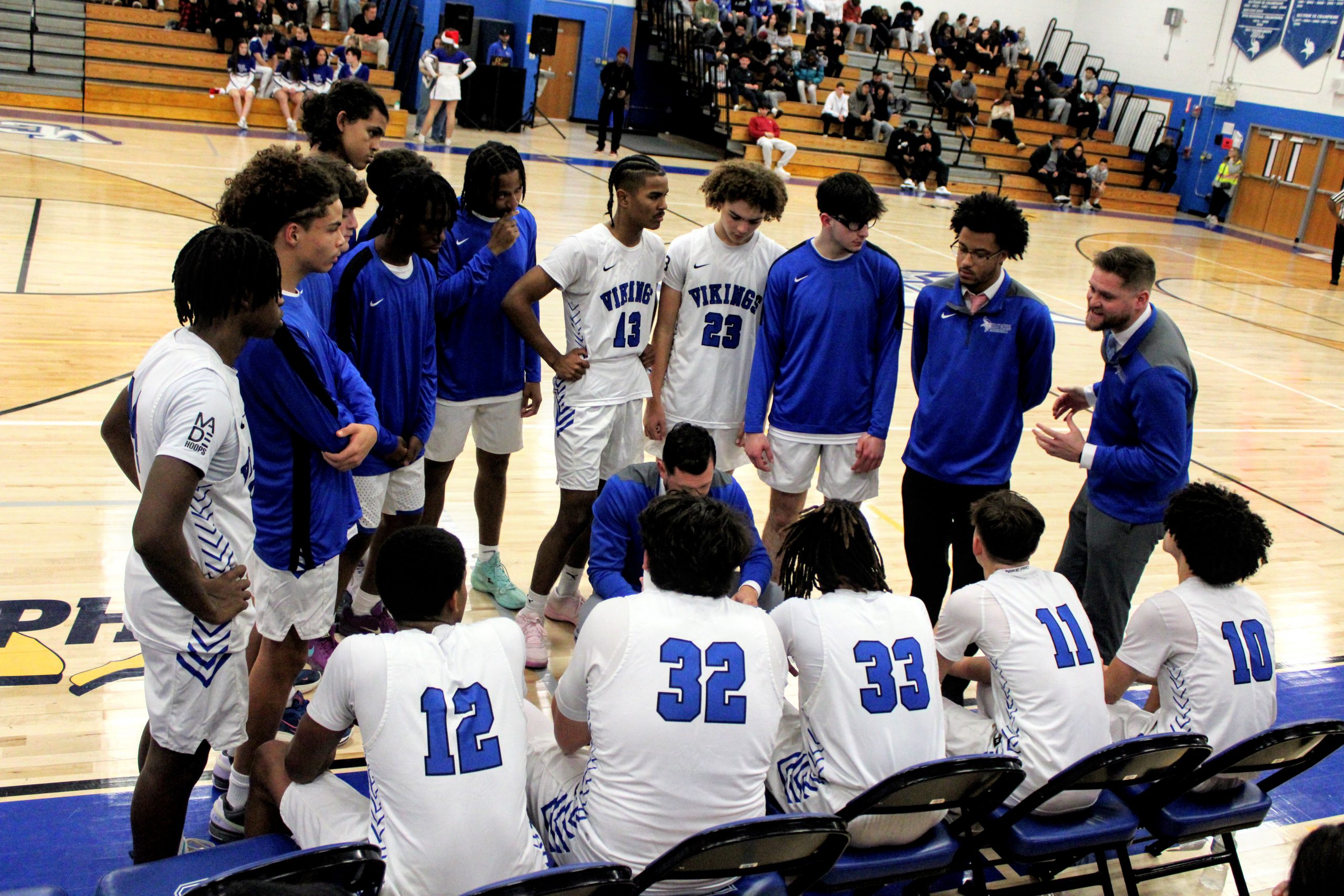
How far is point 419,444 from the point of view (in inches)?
151

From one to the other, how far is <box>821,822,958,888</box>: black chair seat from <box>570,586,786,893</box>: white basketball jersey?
0.29 metres

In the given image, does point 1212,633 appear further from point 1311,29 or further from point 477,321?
point 1311,29

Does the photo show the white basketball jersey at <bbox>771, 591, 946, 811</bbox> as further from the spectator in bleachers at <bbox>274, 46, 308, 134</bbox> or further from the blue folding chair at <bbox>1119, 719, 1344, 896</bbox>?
the spectator in bleachers at <bbox>274, 46, 308, 134</bbox>

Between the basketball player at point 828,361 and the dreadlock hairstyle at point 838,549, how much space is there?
3.93ft

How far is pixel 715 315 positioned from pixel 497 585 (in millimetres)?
1433

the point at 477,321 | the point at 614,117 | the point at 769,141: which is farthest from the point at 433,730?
the point at 769,141

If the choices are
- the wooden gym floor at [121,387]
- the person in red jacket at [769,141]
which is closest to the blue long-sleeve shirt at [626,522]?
the wooden gym floor at [121,387]

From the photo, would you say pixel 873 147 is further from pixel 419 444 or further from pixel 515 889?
pixel 515 889

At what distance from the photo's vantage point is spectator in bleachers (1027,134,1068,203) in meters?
22.0

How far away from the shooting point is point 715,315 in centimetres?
441

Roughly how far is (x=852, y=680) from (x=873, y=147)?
20.4 meters

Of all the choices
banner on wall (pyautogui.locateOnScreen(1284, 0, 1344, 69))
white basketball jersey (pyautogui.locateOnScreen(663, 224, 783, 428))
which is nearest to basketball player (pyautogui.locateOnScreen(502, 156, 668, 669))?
white basketball jersey (pyautogui.locateOnScreen(663, 224, 783, 428))

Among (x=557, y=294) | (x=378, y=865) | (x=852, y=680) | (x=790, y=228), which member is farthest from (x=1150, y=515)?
(x=790, y=228)

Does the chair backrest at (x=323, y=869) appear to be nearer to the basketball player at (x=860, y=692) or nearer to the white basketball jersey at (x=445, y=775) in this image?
the white basketball jersey at (x=445, y=775)
